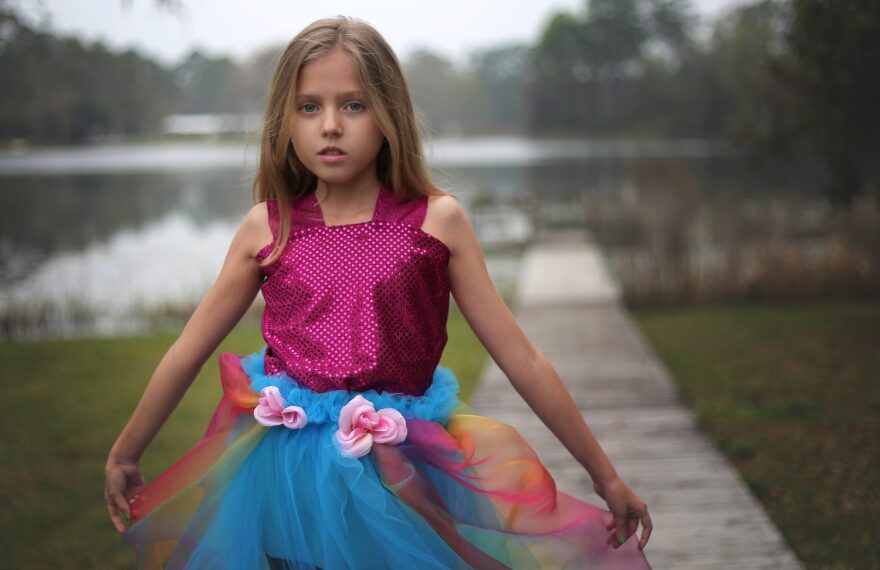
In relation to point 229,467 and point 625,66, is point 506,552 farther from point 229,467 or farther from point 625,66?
point 625,66

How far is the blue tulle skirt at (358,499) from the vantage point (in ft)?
5.00

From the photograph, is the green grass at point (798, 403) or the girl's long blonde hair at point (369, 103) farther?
the green grass at point (798, 403)

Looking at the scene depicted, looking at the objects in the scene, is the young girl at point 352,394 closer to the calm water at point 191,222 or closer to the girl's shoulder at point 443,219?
the girl's shoulder at point 443,219

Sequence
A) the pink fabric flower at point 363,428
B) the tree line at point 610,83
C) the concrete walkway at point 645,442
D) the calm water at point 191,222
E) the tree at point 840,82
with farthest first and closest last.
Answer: the calm water at point 191,222 → the tree line at point 610,83 → the tree at point 840,82 → the concrete walkway at point 645,442 → the pink fabric flower at point 363,428

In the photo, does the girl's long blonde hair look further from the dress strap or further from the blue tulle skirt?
the blue tulle skirt

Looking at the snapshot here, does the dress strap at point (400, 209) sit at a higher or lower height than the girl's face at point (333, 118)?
lower

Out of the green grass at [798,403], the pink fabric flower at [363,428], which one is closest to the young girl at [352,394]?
the pink fabric flower at [363,428]

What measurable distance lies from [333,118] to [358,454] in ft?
1.91

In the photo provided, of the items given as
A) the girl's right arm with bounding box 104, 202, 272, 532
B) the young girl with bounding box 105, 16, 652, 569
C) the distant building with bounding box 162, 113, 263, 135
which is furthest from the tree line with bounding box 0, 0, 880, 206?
the girl's right arm with bounding box 104, 202, 272, 532

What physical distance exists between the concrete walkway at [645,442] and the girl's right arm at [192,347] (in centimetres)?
183

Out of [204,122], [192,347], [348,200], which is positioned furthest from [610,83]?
[192,347]

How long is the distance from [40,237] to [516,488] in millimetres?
14304

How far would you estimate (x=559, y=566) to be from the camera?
1663 mm

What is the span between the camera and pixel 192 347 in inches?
69.1
